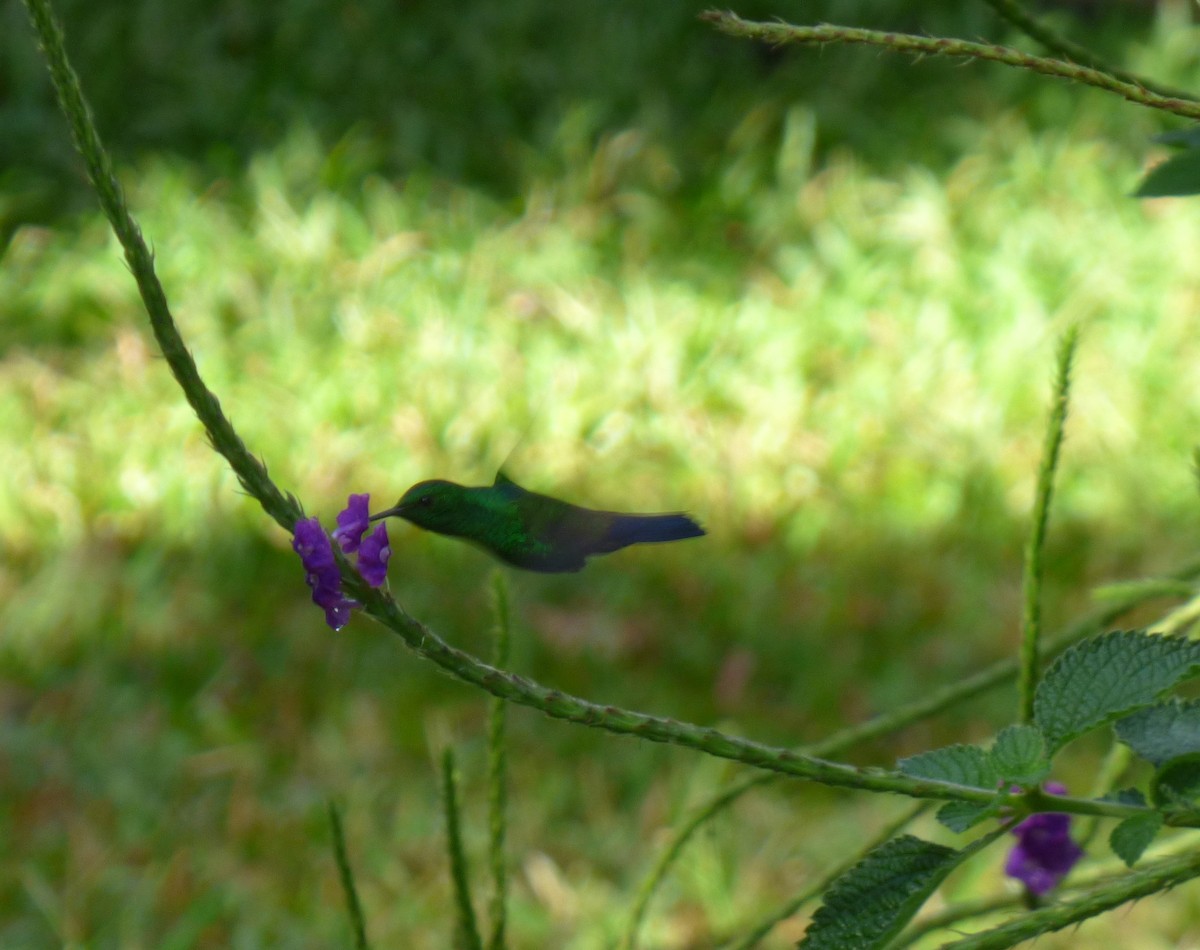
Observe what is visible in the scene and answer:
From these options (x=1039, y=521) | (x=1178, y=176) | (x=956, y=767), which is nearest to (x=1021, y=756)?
(x=956, y=767)

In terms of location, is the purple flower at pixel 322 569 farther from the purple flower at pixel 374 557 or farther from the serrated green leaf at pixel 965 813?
the serrated green leaf at pixel 965 813

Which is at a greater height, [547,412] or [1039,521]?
[547,412]

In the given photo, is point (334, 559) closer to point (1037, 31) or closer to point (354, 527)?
point (354, 527)

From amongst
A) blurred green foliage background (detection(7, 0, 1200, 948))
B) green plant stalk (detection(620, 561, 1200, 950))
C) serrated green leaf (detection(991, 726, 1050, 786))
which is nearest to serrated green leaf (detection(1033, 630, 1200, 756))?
serrated green leaf (detection(991, 726, 1050, 786))

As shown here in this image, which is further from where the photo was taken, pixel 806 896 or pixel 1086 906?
pixel 806 896

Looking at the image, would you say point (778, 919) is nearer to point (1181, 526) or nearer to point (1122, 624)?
point (1122, 624)

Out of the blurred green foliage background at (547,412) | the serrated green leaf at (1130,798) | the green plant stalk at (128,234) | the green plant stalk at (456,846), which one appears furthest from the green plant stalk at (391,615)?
the blurred green foliage background at (547,412)

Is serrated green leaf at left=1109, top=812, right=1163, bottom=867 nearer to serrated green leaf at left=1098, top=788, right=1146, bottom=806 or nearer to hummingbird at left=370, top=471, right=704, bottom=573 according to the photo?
serrated green leaf at left=1098, top=788, right=1146, bottom=806
